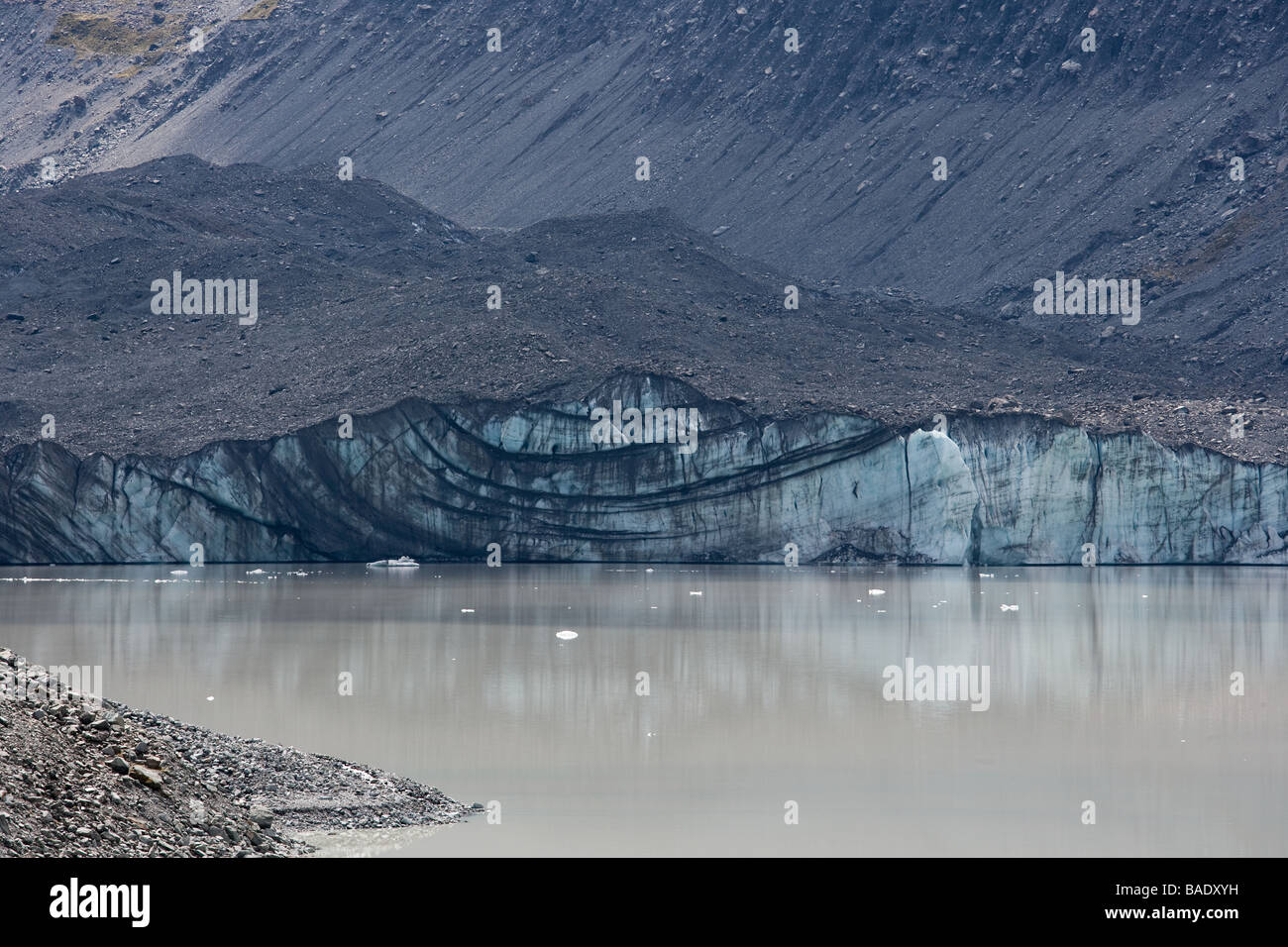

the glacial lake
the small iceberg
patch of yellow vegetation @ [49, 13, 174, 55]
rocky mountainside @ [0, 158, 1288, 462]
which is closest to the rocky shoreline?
the glacial lake

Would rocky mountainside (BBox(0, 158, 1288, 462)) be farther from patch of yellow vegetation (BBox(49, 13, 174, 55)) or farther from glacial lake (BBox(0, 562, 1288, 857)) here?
patch of yellow vegetation (BBox(49, 13, 174, 55))

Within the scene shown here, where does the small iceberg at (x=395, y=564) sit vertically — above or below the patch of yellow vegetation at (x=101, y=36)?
below

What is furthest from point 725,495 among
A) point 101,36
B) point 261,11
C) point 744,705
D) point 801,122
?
point 101,36

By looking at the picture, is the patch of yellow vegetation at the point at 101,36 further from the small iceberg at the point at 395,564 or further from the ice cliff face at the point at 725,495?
the small iceberg at the point at 395,564

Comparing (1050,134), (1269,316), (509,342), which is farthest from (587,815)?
(1050,134)

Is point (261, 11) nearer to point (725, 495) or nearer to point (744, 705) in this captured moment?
point (725, 495)

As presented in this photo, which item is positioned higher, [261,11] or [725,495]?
[261,11]

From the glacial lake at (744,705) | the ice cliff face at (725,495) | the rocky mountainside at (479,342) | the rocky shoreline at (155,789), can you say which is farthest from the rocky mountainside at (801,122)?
the rocky shoreline at (155,789)
